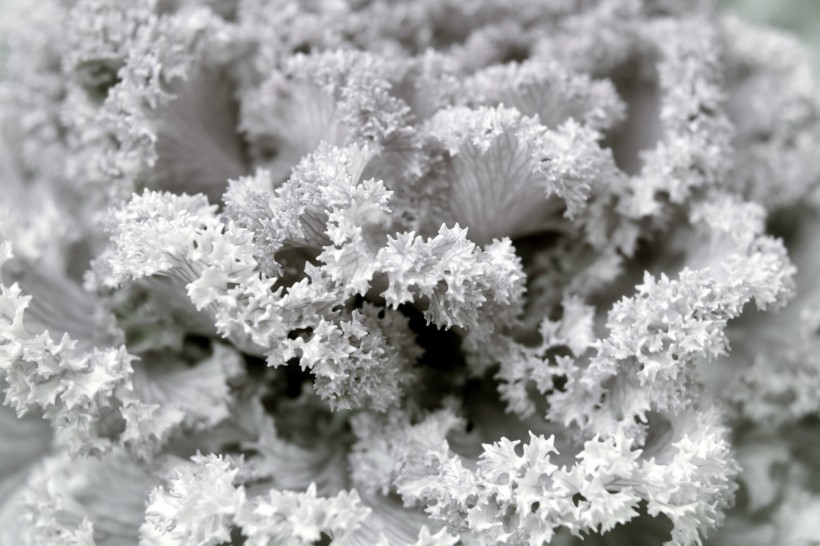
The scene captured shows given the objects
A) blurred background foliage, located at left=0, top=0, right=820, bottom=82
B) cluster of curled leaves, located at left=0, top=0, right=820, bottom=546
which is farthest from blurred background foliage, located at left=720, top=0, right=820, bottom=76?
cluster of curled leaves, located at left=0, top=0, right=820, bottom=546

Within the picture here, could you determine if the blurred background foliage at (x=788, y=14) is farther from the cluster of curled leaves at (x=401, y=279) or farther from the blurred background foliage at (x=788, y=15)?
the cluster of curled leaves at (x=401, y=279)

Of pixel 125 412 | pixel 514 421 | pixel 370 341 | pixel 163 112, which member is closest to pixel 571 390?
pixel 514 421

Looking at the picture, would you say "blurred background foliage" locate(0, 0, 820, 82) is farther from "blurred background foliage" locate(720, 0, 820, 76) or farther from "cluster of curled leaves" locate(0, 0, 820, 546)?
"cluster of curled leaves" locate(0, 0, 820, 546)

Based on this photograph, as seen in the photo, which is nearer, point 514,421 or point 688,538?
point 688,538

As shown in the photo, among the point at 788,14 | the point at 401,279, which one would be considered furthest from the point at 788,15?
the point at 401,279

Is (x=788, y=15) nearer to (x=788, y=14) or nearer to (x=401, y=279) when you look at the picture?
(x=788, y=14)

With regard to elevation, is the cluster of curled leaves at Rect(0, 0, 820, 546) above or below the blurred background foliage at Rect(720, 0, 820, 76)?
below

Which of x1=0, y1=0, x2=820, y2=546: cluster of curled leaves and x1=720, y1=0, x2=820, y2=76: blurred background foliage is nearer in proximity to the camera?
x1=0, y1=0, x2=820, y2=546: cluster of curled leaves

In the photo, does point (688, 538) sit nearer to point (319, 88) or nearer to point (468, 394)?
point (468, 394)
